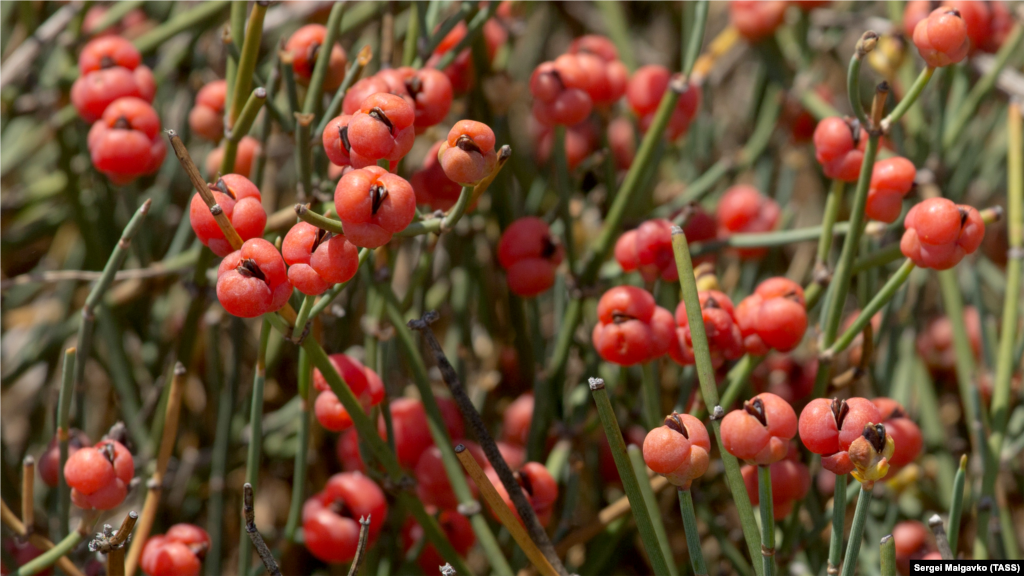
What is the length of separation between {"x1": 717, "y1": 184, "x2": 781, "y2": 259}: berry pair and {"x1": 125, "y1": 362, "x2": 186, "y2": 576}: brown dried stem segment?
529 mm

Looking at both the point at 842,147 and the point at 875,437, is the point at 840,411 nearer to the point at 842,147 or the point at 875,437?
the point at 875,437

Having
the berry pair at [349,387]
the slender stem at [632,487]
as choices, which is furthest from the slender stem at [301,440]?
the slender stem at [632,487]

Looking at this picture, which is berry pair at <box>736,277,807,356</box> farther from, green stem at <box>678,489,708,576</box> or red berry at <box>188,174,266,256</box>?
red berry at <box>188,174,266,256</box>

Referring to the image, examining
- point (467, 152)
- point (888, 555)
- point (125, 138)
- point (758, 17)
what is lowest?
point (888, 555)

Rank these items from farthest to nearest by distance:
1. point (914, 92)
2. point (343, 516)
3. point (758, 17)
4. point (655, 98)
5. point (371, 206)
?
point (758, 17)
point (655, 98)
point (343, 516)
point (914, 92)
point (371, 206)

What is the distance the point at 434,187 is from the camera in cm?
66

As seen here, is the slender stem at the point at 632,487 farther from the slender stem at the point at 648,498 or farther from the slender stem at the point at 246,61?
the slender stem at the point at 246,61

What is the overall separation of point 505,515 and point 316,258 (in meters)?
0.20

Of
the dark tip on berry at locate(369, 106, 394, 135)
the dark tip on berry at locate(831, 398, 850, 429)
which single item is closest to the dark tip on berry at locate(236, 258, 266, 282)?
the dark tip on berry at locate(369, 106, 394, 135)

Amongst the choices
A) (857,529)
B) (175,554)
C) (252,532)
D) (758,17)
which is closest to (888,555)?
(857,529)

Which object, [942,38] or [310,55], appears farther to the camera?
[310,55]

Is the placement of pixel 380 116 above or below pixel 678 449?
above

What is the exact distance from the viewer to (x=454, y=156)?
455 millimetres

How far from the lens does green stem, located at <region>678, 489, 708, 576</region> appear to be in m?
0.47
